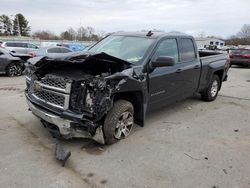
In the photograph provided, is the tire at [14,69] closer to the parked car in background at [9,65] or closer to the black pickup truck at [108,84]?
the parked car in background at [9,65]

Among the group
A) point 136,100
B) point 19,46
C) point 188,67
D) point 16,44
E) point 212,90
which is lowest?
point 19,46

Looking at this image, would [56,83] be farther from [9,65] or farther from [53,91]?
[9,65]

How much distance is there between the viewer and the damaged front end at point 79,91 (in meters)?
4.17

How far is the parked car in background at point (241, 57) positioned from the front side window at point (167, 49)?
16.4 metres

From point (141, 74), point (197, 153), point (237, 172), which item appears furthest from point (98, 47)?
point (237, 172)

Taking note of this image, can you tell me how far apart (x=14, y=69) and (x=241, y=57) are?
1584 centimetres

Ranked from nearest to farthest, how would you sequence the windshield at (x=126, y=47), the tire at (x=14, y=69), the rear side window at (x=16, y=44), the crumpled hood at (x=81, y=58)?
the crumpled hood at (x=81, y=58), the windshield at (x=126, y=47), the tire at (x=14, y=69), the rear side window at (x=16, y=44)

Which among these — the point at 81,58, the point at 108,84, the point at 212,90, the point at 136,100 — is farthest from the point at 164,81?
the point at 212,90

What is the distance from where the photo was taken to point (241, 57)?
68.1ft

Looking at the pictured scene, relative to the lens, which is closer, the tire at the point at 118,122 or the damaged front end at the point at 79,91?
the damaged front end at the point at 79,91

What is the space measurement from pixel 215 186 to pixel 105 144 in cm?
189

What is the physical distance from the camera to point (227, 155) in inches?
178

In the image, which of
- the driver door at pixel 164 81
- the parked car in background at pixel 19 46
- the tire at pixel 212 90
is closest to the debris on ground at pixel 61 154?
the driver door at pixel 164 81

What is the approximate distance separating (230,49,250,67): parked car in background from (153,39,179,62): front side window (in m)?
16.4
